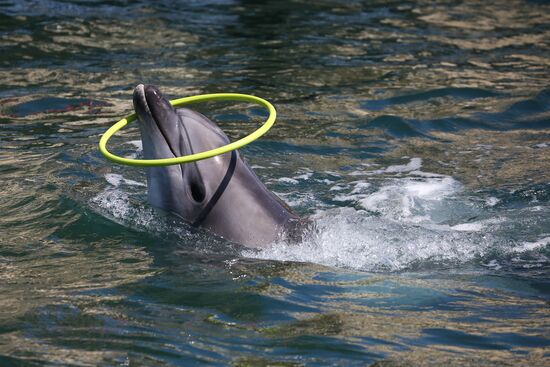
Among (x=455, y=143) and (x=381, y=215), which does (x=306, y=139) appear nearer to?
(x=455, y=143)

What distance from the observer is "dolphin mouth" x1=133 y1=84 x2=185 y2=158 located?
6383 mm

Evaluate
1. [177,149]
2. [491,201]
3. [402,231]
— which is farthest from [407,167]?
[177,149]

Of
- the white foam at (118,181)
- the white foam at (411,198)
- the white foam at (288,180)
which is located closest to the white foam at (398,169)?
the white foam at (411,198)

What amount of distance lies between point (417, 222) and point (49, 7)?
9.57m

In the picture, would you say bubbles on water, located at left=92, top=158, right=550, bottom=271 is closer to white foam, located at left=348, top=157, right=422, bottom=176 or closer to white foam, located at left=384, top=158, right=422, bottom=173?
white foam, located at left=348, top=157, right=422, bottom=176

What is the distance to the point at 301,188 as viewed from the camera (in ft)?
28.6

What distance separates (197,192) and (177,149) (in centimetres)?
34

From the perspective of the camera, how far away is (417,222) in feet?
26.2

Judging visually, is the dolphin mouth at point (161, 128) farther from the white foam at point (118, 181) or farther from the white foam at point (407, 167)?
the white foam at point (407, 167)

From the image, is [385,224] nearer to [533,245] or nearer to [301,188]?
[533,245]

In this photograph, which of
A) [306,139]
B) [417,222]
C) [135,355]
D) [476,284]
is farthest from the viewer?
[306,139]

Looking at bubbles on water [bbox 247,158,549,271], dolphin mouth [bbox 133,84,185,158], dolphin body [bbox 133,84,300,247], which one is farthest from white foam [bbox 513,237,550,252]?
dolphin mouth [bbox 133,84,185,158]

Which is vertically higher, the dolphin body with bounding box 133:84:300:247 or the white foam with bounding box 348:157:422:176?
the dolphin body with bounding box 133:84:300:247

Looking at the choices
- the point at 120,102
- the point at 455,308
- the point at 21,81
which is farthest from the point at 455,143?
the point at 21,81
